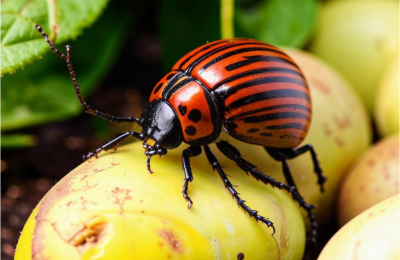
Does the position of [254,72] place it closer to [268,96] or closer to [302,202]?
[268,96]

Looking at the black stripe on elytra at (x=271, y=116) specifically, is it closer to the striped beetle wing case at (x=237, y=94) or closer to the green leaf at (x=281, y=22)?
the striped beetle wing case at (x=237, y=94)

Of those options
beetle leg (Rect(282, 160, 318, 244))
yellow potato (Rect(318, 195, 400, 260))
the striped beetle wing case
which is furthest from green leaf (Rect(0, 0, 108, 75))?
yellow potato (Rect(318, 195, 400, 260))

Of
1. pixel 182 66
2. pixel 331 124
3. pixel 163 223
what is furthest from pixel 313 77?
pixel 163 223

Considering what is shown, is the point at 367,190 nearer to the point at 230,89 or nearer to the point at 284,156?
the point at 284,156

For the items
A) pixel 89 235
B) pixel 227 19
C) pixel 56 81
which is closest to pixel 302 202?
pixel 89 235

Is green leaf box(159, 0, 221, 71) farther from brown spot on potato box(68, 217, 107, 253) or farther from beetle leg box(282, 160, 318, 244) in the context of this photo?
brown spot on potato box(68, 217, 107, 253)

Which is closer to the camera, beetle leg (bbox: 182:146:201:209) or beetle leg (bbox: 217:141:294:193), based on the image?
beetle leg (bbox: 182:146:201:209)
